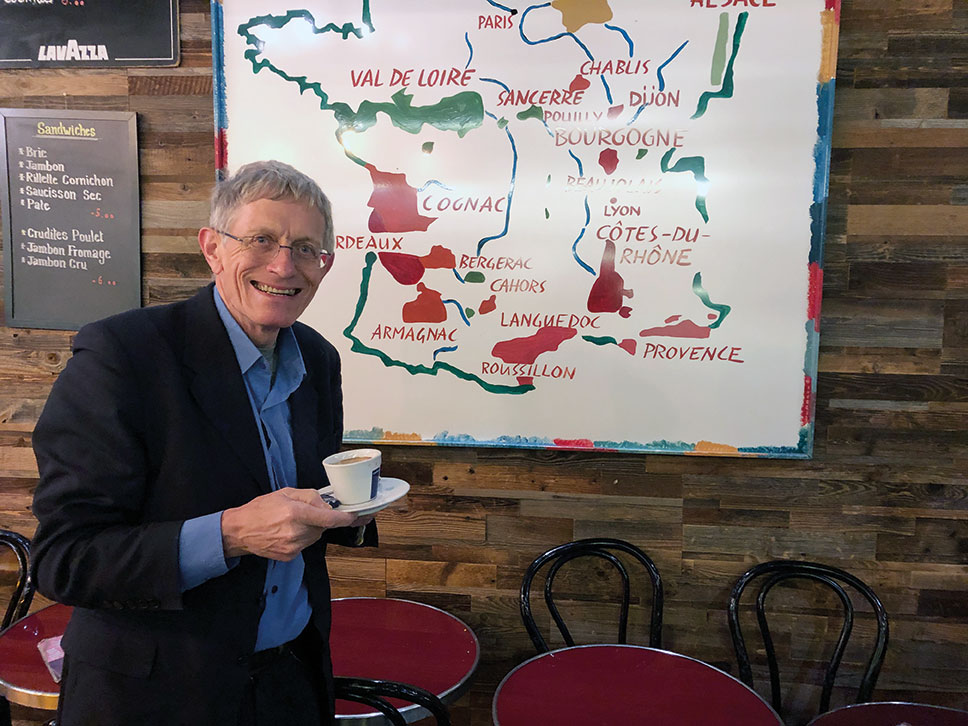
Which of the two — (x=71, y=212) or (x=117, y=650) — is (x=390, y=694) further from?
(x=71, y=212)

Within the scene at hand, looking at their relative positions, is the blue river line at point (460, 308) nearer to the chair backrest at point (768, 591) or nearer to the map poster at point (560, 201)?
the map poster at point (560, 201)

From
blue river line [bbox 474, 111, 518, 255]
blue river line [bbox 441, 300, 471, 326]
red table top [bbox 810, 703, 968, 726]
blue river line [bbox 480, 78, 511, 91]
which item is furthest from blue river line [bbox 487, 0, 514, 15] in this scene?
red table top [bbox 810, 703, 968, 726]

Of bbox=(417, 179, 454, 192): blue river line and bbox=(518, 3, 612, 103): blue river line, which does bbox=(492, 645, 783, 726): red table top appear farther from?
bbox=(518, 3, 612, 103): blue river line

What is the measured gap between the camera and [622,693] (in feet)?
5.74

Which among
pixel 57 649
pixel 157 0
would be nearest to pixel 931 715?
pixel 57 649

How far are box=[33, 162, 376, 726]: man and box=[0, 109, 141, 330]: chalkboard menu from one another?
4.83 feet

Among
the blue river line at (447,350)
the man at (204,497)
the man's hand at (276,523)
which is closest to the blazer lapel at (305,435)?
the man at (204,497)

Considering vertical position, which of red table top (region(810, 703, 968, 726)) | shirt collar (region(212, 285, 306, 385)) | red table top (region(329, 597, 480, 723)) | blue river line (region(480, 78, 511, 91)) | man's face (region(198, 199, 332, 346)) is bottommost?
red table top (region(810, 703, 968, 726))

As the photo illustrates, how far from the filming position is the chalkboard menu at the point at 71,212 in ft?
8.00

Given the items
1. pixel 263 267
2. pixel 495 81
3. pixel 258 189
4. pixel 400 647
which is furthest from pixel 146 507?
pixel 495 81

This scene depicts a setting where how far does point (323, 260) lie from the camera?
4.44ft

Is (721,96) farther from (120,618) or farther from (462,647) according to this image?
(120,618)

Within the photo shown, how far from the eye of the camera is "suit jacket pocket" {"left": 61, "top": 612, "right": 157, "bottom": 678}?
1085mm

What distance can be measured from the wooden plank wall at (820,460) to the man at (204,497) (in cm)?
115
